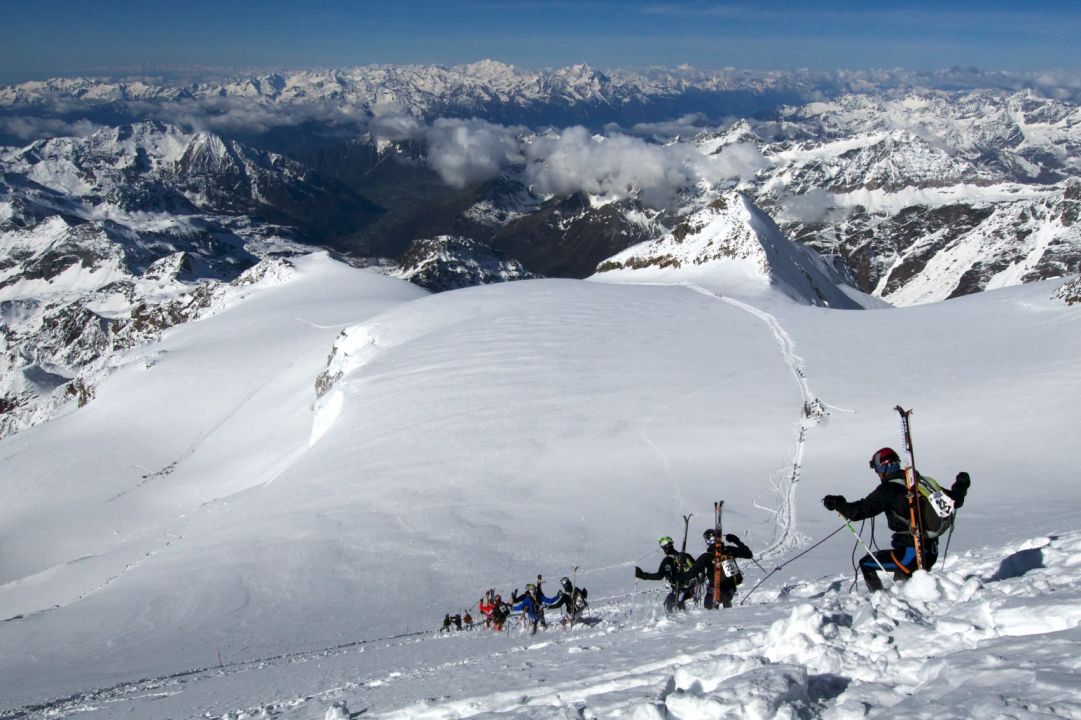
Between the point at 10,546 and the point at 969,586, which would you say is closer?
the point at 969,586

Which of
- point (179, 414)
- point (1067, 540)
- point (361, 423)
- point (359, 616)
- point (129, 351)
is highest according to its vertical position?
point (129, 351)

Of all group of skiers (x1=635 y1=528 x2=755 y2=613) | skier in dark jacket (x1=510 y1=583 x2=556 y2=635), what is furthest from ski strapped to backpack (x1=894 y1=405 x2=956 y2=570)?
skier in dark jacket (x1=510 y1=583 x2=556 y2=635)

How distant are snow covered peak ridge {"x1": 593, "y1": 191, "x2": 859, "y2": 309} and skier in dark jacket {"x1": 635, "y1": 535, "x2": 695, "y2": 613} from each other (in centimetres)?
6289

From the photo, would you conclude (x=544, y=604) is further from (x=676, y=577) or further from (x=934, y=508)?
(x=934, y=508)

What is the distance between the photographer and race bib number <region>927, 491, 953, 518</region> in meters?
9.76

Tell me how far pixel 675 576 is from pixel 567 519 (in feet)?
44.4

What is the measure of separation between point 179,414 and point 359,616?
A: 6353 cm

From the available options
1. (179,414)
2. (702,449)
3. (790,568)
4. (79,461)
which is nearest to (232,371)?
(179,414)

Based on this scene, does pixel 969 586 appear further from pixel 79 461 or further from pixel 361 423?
pixel 79 461

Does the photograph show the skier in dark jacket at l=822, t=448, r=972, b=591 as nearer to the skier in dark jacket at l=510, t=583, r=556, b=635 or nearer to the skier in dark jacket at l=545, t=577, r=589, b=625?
the skier in dark jacket at l=545, t=577, r=589, b=625

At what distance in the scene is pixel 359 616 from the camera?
21938 mm

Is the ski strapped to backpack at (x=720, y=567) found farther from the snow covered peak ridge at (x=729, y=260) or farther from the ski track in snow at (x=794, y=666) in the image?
the snow covered peak ridge at (x=729, y=260)

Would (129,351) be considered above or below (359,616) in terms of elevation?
above

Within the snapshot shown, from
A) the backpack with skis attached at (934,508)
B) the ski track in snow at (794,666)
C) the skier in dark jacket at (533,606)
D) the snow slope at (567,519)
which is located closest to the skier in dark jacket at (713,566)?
the ski track in snow at (794,666)
